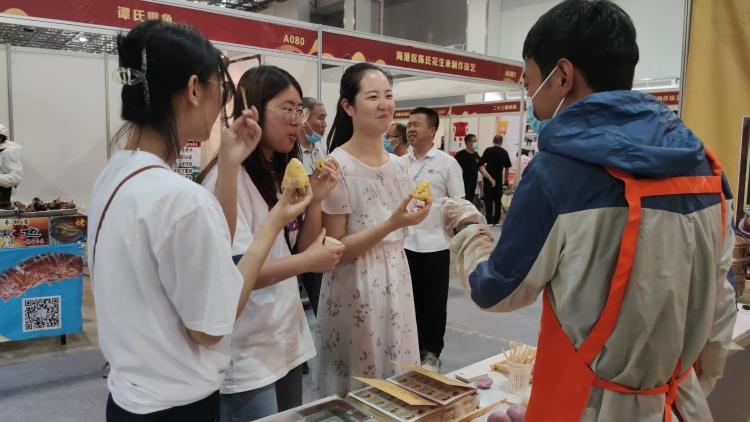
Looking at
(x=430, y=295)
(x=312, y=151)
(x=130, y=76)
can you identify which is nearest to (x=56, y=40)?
(x=312, y=151)

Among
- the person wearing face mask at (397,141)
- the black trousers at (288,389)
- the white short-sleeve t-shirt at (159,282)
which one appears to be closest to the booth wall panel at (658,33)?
the person wearing face mask at (397,141)

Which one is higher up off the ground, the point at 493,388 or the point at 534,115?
the point at 534,115

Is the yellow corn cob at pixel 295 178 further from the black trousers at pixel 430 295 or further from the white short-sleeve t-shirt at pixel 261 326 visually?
the black trousers at pixel 430 295

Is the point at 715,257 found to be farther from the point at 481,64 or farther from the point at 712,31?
the point at 481,64

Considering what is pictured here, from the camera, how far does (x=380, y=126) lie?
73.8 inches

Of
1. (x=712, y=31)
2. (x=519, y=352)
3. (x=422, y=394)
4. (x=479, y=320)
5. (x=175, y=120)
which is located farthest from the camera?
(x=479, y=320)

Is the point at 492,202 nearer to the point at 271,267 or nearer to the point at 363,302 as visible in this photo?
the point at 363,302

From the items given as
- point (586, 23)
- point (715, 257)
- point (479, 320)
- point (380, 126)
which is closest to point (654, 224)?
point (715, 257)

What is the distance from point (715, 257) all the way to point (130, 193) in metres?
1.04

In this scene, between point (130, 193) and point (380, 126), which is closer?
point (130, 193)

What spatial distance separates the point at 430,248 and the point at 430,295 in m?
0.31

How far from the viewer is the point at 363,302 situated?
1.78m

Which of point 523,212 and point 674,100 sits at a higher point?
point 674,100

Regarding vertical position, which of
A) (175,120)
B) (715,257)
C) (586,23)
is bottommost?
(715,257)
